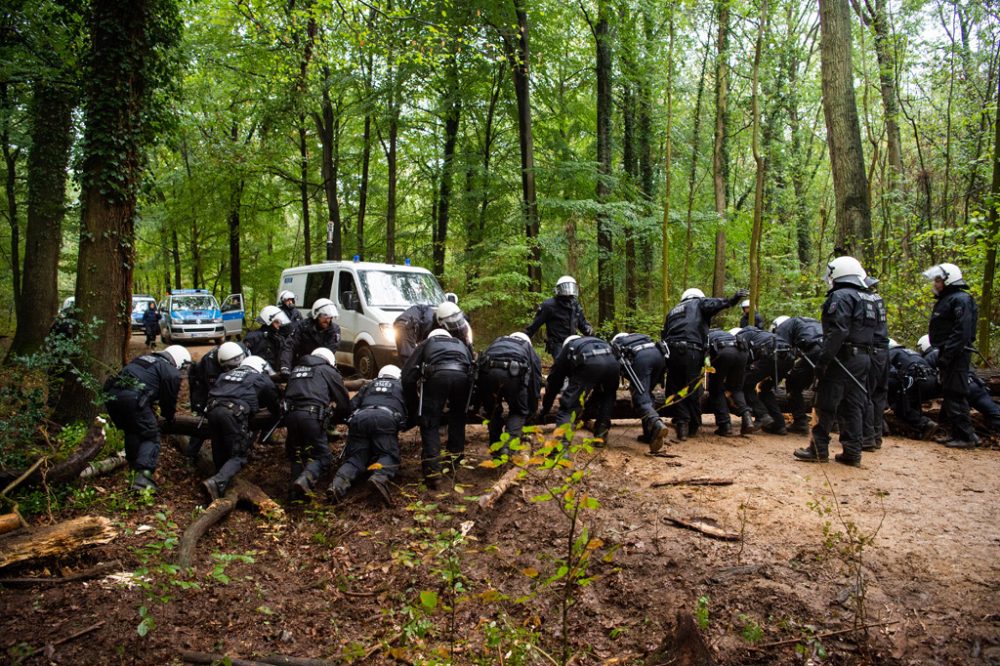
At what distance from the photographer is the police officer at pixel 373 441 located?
5934 millimetres

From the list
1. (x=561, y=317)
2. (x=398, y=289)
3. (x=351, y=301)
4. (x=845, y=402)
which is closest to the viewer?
(x=845, y=402)

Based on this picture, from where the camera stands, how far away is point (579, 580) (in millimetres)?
3168

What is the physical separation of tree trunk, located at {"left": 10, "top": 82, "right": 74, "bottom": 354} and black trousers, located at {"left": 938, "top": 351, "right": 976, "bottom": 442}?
12114 millimetres

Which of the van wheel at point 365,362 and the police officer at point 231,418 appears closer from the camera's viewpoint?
the police officer at point 231,418

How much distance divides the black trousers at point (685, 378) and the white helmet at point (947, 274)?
9.96ft

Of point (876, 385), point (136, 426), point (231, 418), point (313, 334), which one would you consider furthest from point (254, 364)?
point (876, 385)

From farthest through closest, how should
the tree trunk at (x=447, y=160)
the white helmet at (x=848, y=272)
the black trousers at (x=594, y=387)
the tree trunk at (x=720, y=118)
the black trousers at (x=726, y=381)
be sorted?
the tree trunk at (x=447, y=160) → the tree trunk at (x=720, y=118) → the black trousers at (x=726, y=381) → the black trousers at (x=594, y=387) → the white helmet at (x=848, y=272)

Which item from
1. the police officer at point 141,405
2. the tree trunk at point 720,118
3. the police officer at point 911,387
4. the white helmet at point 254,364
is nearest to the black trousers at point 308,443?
the white helmet at point 254,364

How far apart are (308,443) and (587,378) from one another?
3.15 meters

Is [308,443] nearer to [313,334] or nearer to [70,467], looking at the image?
[70,467]

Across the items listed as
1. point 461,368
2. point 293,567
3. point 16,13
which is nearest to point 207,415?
point 293,567

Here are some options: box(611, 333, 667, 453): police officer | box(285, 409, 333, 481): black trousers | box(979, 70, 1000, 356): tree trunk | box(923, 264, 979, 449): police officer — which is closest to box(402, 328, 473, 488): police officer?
box(285, 409, 333, 481): black trousers

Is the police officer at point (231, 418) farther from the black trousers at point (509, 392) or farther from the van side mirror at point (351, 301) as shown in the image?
the van side mirror at point (351, 301)

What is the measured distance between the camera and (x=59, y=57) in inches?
321
